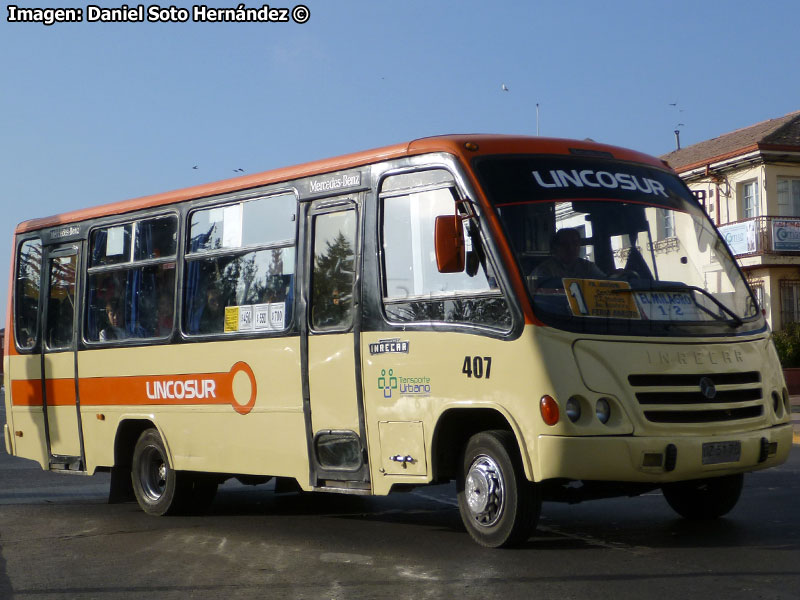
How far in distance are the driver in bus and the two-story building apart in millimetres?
28695

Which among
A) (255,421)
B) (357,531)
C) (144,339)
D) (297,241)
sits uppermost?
(297,241)

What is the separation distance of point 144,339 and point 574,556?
5.24 metres

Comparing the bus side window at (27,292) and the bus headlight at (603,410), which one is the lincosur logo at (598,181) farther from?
the bus side window at (27,292)

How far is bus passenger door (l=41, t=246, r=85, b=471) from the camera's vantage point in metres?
12.3

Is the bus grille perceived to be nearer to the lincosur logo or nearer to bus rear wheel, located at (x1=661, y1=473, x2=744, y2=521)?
bus rear wheel, located at (x1=661, y1=473, x2=744, y2=521)

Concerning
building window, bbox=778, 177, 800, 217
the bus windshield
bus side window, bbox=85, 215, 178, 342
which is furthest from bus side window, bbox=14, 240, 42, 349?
building window, bbox=778, 177, 800, 217

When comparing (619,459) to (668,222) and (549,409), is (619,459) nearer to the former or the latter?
(549,409)

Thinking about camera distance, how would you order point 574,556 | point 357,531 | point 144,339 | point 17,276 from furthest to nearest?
point 17,276
point 144,339
point 357,531
point 574,556

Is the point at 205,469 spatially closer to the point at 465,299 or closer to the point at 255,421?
the point at 255,421

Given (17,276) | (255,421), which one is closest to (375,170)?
(255,421)

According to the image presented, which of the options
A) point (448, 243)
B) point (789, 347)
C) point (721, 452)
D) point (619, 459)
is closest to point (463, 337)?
point (448, 243)

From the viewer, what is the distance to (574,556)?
779 centimetres

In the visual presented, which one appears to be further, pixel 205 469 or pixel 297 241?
pixel 205 469

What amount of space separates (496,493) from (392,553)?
2.85ft
